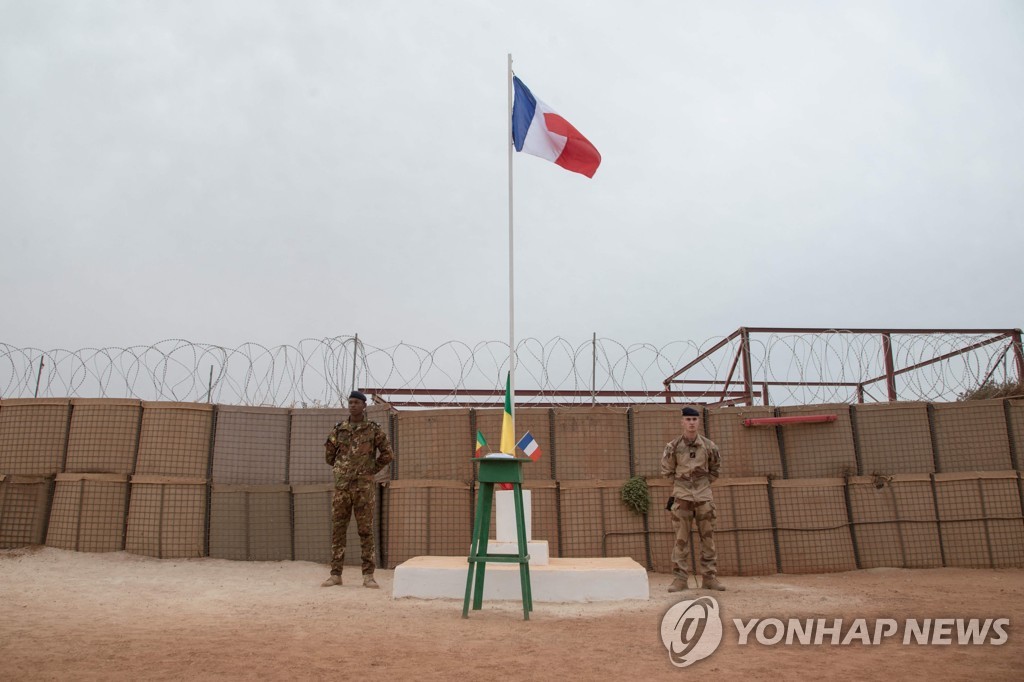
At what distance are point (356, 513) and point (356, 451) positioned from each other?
61 centimetres

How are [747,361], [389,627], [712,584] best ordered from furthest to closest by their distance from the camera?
[747,361]
[712,584]
[389,627]

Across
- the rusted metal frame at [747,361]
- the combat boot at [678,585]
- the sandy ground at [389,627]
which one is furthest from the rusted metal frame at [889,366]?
the combat boot at [678,585]

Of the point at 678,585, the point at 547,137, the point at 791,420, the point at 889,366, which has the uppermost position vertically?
the point at 547,137

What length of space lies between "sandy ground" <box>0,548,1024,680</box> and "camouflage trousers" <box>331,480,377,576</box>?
1.27ft

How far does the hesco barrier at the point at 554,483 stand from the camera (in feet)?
→ 26.5

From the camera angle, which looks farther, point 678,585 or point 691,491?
point 691,491

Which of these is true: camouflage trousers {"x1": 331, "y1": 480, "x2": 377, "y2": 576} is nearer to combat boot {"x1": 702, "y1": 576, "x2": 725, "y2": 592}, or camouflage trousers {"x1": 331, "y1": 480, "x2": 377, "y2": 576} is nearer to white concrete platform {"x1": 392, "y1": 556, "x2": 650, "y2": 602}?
white concrete platform {"x1": 392, "y1": 556, "x2": 650, "y2": 602}

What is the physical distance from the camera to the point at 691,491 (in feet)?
23.9

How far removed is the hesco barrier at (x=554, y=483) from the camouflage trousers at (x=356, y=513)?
825 mm

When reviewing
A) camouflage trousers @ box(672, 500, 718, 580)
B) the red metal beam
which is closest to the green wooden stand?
camouflage trousers @ box(672, 500, 718, 580)

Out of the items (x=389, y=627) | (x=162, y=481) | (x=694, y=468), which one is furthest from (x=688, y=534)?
(x=162, y=481)

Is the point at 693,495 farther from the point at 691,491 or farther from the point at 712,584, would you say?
the point at 712,584

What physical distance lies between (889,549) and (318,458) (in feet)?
21.3

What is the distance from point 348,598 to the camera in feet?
20.7
